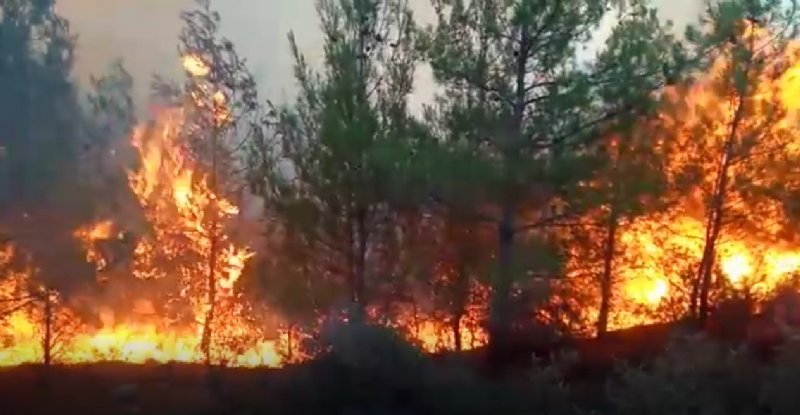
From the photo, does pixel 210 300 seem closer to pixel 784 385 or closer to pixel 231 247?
pixel 231 247

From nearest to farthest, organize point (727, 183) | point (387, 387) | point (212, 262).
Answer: point (387, 387) → point (212, 262) → point (727, 183)

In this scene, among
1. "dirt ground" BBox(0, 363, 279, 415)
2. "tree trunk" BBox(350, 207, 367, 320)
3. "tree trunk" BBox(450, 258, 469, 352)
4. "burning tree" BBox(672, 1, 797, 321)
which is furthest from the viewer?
"burning tree" BBox(672, 1, 797, 321)

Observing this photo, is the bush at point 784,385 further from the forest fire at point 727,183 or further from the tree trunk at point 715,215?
the tree trunk at point 715,215

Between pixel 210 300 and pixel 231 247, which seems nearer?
pixel 231 247

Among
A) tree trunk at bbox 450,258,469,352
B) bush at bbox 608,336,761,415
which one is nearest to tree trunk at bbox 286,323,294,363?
tree trunk at bbox 450,258,469,352

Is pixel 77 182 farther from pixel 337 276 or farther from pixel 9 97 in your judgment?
pixel 337 276

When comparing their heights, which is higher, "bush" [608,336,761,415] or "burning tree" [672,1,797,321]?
"burning tree" [672,1,797,321]

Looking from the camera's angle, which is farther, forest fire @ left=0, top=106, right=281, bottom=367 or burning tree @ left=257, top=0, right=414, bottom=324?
forest fire @ left=0, top=106, right=281, bottom=367

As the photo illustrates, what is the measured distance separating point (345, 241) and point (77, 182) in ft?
16.9

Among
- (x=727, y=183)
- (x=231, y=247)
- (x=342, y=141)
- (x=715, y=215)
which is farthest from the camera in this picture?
(x=715, y=215)

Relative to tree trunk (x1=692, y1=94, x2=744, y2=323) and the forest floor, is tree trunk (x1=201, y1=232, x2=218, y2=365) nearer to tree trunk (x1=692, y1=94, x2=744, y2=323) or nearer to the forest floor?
the forest floor

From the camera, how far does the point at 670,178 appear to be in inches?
716

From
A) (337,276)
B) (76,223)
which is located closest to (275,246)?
(337,276)

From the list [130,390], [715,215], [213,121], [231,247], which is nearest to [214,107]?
[213,121]
